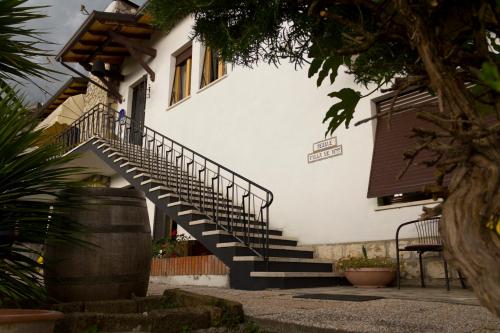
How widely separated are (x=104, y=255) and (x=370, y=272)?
327 centimetres

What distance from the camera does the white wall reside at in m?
6.00

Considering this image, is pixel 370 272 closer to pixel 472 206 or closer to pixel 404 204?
pixel 404 204

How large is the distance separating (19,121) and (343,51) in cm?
179

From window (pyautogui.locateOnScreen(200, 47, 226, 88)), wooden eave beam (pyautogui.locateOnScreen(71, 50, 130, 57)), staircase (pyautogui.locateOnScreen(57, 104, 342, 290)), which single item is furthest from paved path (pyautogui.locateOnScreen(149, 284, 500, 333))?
wooden eave beam (pyautogui.locateOnScreen(71, 50, 130, 57))

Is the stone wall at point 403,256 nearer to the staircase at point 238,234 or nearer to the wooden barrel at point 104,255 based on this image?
the staircase at point 238,234

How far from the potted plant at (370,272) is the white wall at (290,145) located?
46cm

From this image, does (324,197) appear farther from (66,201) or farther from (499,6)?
(499,6)

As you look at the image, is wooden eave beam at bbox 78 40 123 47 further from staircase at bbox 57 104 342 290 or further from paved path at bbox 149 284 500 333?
paved path at bbox 149 284 500 333

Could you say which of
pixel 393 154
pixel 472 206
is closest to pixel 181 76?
pixel 393 154

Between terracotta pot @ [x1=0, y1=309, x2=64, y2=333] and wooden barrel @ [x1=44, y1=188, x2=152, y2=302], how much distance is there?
1040 millimetres

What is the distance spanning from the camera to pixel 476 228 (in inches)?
27.2

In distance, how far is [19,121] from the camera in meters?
2.20

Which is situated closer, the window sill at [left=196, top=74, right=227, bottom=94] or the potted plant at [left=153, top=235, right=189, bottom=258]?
the potted plant at [left=153, top=235, right=189, bottom=258]

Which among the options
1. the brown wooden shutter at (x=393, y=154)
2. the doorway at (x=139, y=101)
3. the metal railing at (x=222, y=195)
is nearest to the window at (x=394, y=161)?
the brown wooden shutter at (x=393, y=154)
